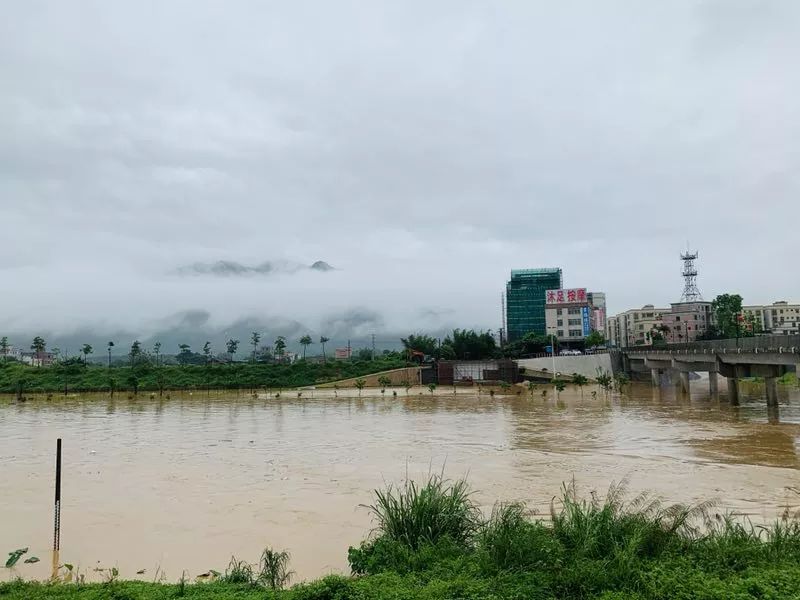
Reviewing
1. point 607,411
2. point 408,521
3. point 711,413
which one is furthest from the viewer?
point 607,411

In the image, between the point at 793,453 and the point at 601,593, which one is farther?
the point at 793,453

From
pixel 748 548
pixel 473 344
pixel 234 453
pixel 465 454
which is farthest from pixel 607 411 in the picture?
pixel 473 344

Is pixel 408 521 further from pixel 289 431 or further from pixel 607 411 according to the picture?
pixel 607 411

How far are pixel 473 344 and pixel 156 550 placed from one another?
85305 mm

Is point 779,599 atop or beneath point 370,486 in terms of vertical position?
atop

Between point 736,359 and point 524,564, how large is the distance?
3735cm

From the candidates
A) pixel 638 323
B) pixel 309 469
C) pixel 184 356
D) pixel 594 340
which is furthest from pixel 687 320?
pixel 309 469

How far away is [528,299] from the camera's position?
122 metres

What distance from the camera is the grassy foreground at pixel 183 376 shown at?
238ft

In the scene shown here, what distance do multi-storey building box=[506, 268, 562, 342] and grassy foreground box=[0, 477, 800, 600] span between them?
375ft

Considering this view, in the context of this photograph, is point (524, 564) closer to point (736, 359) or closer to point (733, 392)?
point (736, 359)

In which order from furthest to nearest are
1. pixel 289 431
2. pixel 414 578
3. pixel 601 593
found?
pixel 289 431 → pixel 414 578 → pixel 601 593

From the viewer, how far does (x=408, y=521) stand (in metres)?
7.81

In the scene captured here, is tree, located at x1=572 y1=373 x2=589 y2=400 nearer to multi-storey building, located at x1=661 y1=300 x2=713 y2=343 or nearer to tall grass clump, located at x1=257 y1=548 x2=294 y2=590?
tall grass clump, located at x1=257 y1=548 x2=294 y2=590
